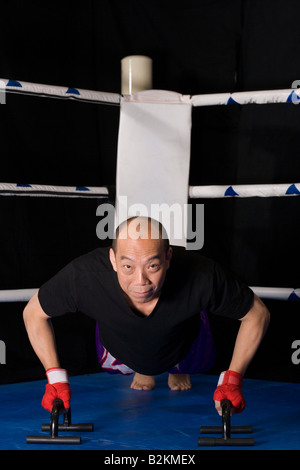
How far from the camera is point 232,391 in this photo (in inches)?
70.5

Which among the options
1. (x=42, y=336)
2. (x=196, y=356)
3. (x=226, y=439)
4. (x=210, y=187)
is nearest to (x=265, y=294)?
(x=196, y=356)

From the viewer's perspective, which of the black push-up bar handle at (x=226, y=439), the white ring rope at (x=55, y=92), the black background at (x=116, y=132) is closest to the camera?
the black push-up bar handle at (x=226, y=439)

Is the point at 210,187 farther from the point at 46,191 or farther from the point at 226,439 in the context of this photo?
the point at 226,439

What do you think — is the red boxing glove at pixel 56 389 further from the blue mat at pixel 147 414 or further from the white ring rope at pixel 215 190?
the white ring rope at pixel 215 190

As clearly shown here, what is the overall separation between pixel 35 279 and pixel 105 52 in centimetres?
117

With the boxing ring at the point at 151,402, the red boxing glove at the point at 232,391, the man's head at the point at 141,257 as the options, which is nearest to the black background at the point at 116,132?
the boxing ring at the point at 151,402

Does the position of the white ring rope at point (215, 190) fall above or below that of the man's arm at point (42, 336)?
above

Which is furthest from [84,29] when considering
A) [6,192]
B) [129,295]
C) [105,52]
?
[129,295]

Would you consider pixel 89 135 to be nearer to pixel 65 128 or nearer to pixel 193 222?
pixel 65 128

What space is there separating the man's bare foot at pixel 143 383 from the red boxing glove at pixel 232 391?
28.2 inches

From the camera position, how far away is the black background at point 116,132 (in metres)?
2.72

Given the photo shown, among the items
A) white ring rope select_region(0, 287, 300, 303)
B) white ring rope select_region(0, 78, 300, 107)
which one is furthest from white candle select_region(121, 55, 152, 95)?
white ring rope select_region(0, 287, 300, 303)

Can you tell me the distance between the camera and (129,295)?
6.06 feet

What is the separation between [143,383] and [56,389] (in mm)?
716
